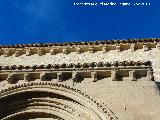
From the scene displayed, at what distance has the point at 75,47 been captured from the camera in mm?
22656

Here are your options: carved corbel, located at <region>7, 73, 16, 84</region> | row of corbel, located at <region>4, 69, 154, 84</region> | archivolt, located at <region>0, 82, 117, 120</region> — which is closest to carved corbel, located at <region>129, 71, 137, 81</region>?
row of corbel, located at <region>4, 69, 154, 84</region>

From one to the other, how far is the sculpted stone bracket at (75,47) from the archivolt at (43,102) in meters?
7.10

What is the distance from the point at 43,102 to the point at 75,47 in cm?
751

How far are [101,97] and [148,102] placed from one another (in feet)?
5.53

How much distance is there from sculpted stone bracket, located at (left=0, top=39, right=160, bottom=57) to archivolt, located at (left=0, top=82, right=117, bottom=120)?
23.3 feet

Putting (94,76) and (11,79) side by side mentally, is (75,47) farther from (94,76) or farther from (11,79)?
(94,76)

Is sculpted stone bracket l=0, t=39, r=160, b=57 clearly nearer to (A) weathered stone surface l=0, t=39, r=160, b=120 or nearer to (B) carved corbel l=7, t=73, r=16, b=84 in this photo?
(A) weathered stone surface l=0, t=39, r=160, b=120

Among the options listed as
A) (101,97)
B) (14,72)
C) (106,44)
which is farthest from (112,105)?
(106,44)

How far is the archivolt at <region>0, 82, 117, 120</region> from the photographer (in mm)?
14672

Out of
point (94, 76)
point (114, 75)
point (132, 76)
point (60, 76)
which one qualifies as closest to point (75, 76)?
point (60, 76)

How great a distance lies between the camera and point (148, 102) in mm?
13688

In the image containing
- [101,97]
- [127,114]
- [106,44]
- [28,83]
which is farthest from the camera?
[106,44]

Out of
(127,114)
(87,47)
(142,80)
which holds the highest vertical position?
(87,47)

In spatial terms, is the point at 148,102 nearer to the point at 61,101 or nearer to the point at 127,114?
the point at 127,114
